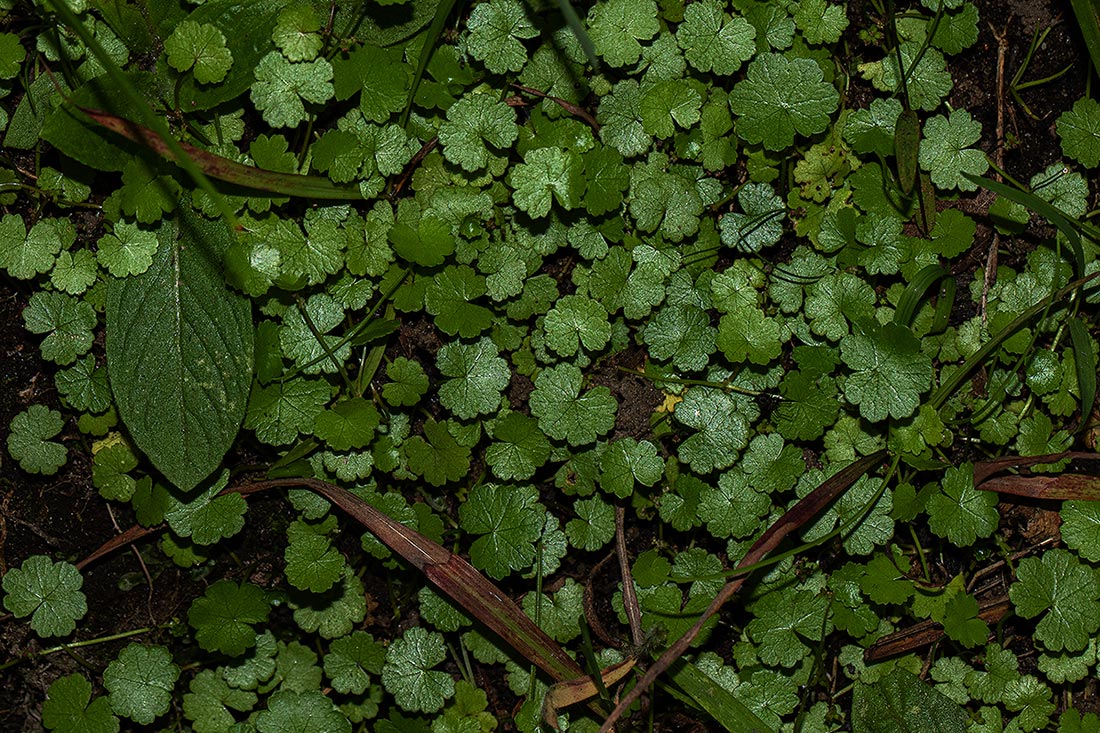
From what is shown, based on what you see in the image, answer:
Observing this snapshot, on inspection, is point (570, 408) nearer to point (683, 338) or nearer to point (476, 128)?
point (683, 338)

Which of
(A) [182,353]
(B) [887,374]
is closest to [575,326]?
(B) [887,374]

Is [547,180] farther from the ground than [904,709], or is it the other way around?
[547,180]

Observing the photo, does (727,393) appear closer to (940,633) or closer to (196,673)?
(940,633)

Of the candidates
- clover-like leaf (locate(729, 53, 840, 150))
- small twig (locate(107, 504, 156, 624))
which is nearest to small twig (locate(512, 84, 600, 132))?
clover-like leaf (locate(729, 53, 840, 150))

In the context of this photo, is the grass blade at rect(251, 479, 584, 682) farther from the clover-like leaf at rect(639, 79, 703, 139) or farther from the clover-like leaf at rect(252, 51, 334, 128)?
the clover-like leaf at rect(639, 79, 703, 139)

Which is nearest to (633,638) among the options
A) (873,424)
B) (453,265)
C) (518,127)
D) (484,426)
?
(484,426)

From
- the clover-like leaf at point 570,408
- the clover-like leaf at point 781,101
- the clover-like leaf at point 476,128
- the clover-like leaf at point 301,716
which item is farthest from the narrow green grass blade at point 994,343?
the clover-like leaf at point 301,716
